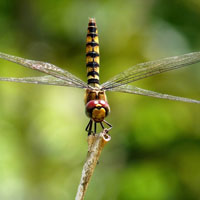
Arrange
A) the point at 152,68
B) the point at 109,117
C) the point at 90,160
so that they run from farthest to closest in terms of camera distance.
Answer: the point at 109,117 → the point at 152,68 → the point at 90,160

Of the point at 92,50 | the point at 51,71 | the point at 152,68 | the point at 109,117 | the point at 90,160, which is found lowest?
the point at 90,160

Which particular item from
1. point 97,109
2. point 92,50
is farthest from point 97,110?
point 92,50

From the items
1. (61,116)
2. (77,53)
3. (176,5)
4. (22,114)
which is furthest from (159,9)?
(22,114)

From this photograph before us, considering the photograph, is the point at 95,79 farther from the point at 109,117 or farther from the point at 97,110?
the point at 109,117

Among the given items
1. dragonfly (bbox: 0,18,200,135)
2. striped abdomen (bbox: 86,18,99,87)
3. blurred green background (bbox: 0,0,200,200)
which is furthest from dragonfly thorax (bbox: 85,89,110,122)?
blurred green background (bbox: 0,0,200,200)

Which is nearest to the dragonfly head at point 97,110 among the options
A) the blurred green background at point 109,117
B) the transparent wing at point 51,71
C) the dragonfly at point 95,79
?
the dragonfly at point 95,79

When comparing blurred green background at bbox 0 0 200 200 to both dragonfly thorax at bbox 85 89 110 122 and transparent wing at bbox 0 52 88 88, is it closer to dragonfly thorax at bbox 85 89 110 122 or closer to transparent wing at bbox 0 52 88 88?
transparent wing at bbox 0 52 88 88

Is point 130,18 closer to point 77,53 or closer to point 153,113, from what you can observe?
point 77,53
